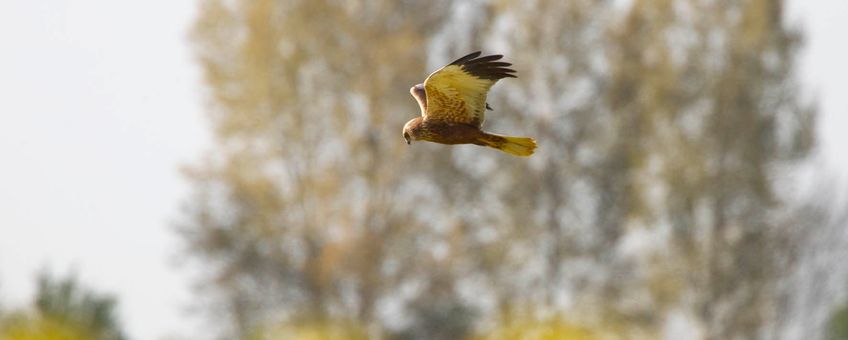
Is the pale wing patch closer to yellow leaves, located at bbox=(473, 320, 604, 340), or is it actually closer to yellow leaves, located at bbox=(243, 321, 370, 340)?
yellow leaves, located at bbox=(473, 320, 604, 340)

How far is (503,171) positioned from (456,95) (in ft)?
53.0

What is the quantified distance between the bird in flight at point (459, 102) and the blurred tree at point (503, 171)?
1463cm

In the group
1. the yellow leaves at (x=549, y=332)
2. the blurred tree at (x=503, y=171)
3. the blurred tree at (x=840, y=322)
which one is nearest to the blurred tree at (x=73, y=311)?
the yellow leaves at (x=549, y=332)

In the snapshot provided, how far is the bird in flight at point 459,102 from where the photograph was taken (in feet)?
22.7

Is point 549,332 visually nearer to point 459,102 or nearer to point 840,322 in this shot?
point 459,102

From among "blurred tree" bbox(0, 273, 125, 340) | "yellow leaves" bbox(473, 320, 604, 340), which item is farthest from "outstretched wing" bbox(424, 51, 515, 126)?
"yellow leaves" bbox(473, 320, 604, 340)

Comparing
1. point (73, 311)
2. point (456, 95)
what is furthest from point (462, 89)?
point (73, 311)

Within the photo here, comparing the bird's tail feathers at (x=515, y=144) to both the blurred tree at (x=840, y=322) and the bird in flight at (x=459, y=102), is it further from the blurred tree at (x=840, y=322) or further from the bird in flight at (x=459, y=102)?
the blurred tree at (x=840, y=322)

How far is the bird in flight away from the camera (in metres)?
6.92

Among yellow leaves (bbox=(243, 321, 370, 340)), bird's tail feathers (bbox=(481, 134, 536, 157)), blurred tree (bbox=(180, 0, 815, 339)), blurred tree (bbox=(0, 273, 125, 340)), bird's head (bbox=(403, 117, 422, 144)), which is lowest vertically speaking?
bird's tail feathers (bbox=(481, 134, 536, 157))

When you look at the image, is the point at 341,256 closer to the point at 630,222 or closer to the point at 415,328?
the point at 415,328

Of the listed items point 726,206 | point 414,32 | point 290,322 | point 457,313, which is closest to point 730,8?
point 726,206

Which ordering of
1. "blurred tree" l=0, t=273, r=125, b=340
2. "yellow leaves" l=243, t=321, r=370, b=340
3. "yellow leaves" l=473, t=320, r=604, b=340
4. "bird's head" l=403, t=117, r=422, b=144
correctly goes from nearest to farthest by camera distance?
1. "bird's head" l=403, t=117, r=422, b=144
2. "blurred tree" l=0, t=273, r=125, b=340
3. "yellow leaves" l=473, t=320, r=604, b=340
4. "yellow leaves" l=243, t=321, r=370, b=340

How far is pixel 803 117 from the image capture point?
2286 centimetres
